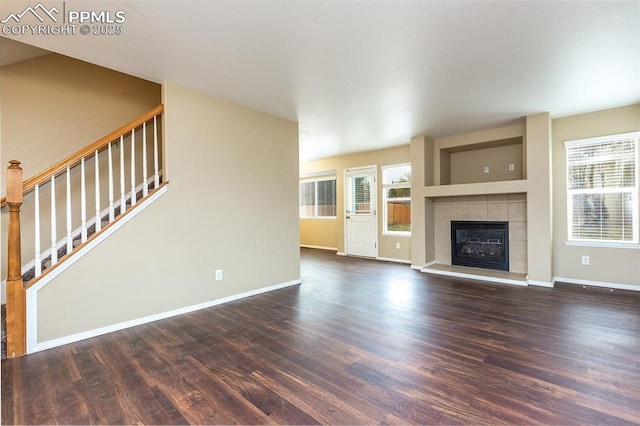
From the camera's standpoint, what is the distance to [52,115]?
131 inches

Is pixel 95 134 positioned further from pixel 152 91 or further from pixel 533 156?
pixel 533 156

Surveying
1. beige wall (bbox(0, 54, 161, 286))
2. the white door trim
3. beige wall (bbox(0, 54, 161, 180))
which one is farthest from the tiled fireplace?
beige wall (bbox(0, 54, 161, 180))

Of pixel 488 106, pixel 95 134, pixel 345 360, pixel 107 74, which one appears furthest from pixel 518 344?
pixel 107 74

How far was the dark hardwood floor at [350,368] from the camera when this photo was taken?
160cm

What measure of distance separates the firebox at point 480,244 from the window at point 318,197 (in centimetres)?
328

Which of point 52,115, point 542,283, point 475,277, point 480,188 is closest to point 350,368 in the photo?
point 475,277

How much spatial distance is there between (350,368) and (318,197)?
6333 mm

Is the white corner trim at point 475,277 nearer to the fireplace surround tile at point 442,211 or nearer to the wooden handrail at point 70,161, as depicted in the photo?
the fireplace surround tile at point 442,211

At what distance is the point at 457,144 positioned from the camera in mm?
5297

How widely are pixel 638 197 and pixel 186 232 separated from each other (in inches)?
227

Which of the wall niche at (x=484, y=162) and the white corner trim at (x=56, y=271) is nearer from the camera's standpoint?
the white corner trim at (x=56, y=271)

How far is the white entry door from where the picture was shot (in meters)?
6.69

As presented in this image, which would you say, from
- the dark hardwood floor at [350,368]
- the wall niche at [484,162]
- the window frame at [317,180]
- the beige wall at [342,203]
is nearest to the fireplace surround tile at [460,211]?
the wall niche at [484,162]

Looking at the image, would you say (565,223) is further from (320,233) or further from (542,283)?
(320,233)
